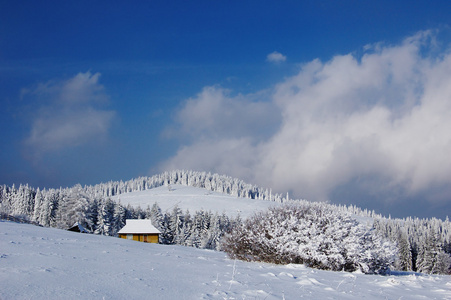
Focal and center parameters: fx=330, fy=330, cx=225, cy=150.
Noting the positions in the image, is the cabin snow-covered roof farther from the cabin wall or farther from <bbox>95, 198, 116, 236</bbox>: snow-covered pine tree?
<bbox>95, 198, 116, 236</bbox>: snow-covered pine tree

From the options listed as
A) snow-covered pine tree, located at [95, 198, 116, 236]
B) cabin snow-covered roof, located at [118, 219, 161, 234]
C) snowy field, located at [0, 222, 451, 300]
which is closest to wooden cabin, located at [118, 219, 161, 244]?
cabin snow-covered roof, located at [118, 219, 161, 234]

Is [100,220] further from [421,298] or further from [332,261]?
[421,298]

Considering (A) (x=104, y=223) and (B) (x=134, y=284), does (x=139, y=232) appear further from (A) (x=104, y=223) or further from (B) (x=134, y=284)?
(B) (x=134, y=284)

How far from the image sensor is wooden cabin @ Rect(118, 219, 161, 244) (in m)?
54.1

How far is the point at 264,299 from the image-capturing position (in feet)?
22.0

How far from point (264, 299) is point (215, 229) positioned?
81752mm

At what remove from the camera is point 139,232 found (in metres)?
53.9

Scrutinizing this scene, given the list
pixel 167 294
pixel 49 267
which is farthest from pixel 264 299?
pixel 49 267

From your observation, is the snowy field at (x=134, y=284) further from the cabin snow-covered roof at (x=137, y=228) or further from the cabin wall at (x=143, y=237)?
the cabin wall at (x=143, y=237)

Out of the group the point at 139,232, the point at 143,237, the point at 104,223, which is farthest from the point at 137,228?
the point at 104,223

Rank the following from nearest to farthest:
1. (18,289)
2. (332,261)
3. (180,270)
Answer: (18,289) → (180,270) → (332,261)

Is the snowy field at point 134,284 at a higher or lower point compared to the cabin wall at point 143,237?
higher

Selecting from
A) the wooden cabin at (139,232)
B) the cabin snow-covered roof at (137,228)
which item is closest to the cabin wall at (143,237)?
the wooden cabin at (139,232)

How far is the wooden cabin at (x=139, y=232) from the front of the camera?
178ft
